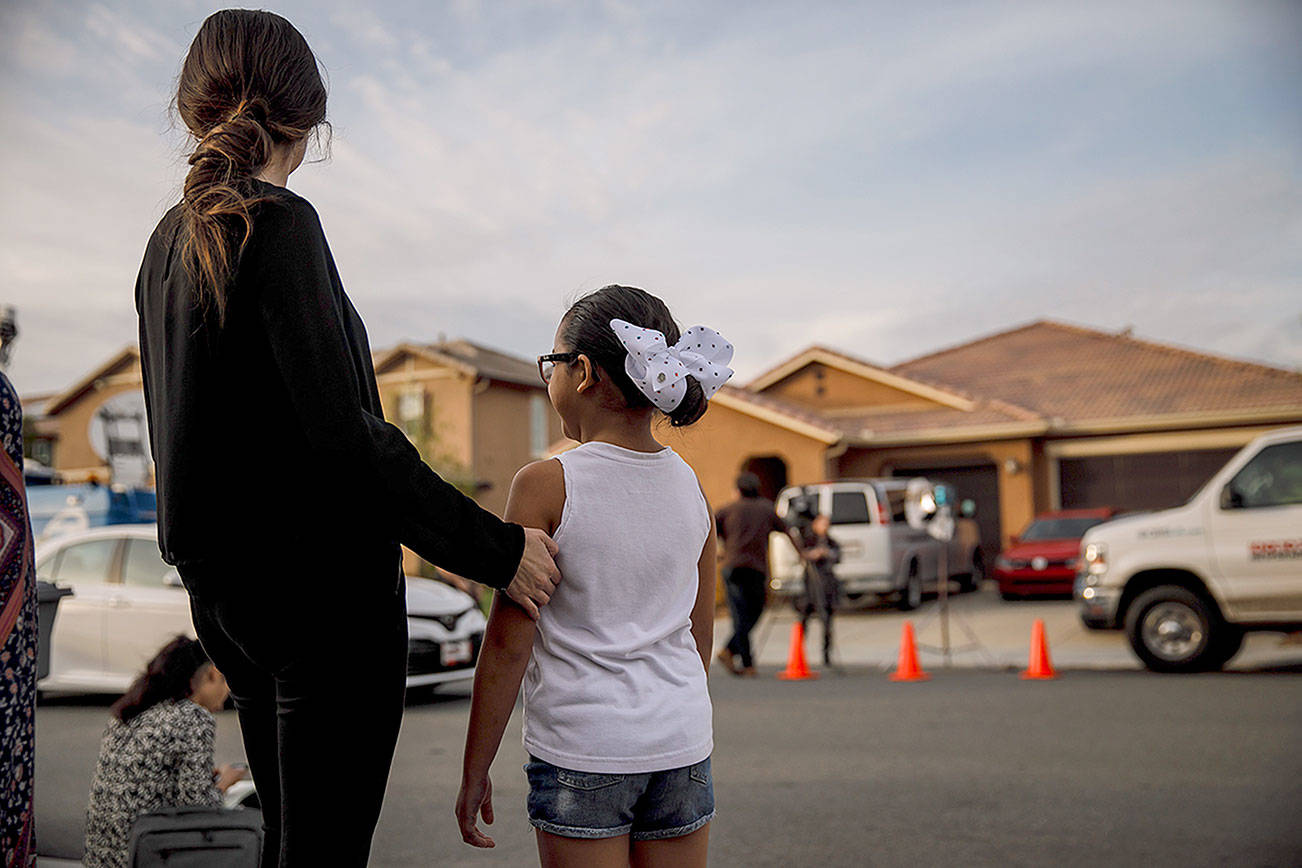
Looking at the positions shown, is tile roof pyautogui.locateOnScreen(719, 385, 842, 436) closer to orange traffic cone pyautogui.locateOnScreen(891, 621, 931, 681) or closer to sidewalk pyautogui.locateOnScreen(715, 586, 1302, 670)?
sidewalk pyautogui.locateOnScreen(715, 586, 1302, 670)

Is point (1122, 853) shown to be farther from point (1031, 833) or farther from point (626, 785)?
point (626, 785)

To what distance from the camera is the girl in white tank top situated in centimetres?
210

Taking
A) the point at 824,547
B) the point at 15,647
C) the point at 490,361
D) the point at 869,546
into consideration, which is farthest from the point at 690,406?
the point at 490,361

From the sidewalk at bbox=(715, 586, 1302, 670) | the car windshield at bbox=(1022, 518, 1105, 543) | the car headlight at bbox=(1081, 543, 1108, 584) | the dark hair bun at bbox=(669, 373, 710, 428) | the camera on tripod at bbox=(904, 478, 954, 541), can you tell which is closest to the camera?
the dark hair bun at bbox=(669, 373, 710, 428)

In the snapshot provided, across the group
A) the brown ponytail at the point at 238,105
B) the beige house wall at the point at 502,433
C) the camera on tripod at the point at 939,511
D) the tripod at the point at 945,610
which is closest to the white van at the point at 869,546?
the camera on tripod at the point at 939,511

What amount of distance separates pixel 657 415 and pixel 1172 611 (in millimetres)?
9902

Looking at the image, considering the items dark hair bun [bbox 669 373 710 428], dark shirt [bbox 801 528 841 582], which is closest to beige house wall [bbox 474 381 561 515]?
dark shirt [bbox 801 528 841 582]

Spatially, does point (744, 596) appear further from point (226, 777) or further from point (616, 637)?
A: point (616, 637)

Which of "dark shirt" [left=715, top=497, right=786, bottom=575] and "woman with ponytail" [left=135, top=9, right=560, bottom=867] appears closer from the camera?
"woman with ponytail" [left=135, top=9, right=560, bottom=867]

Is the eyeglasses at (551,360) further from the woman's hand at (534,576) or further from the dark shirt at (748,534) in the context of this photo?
the dark shirt at (748,534)

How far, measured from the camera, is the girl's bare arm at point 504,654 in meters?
2.14

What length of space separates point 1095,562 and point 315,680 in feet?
35.4

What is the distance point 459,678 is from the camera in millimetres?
10039

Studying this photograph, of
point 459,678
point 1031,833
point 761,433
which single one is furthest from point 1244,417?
point 1031,833
